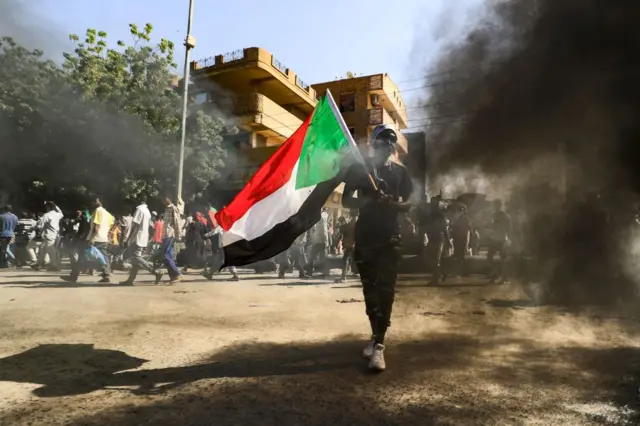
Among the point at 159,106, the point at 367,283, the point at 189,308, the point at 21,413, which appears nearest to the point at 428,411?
the point at 367,283

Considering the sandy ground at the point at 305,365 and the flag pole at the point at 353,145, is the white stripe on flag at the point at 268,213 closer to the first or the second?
the flag pole at the point at 353,145

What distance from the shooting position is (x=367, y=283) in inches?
141

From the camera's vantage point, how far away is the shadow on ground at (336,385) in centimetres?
245

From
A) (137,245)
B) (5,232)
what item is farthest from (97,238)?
(5,232)

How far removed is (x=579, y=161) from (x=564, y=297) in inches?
74.1

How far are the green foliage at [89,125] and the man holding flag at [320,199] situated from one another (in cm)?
1545

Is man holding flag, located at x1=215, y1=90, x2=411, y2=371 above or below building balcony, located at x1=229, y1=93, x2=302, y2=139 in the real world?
below

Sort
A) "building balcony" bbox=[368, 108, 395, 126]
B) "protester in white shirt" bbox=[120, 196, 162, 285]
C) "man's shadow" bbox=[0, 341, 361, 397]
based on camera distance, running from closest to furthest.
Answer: "man's shadow" bbox=[0, 341, 361, 397], "protester in white shirt" bbox=[120, 196, 162, 285], "building balcony" bbox=[368, 108, 395, 126]

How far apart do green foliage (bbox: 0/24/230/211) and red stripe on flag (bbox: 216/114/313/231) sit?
50.3ft

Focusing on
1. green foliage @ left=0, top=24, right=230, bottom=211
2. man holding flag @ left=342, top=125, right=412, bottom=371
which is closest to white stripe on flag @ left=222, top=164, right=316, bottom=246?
man holding flag @ left=342, top=125, right=412, bottom=371

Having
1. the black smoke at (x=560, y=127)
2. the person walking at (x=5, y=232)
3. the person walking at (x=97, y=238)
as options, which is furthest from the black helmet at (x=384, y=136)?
the person walking at (x=5, y=232)

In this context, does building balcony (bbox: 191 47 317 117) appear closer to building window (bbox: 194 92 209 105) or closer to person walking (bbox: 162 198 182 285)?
building window (bbox: 194 92 209 105)

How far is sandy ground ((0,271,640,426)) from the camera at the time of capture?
2502 mm

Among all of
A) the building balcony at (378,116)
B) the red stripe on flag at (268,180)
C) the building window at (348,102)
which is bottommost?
the red stripe on flag at (268,180)
